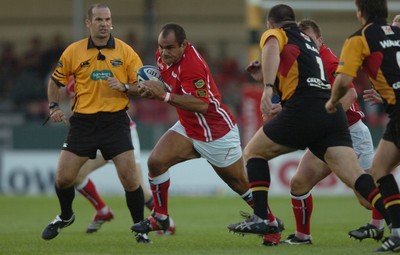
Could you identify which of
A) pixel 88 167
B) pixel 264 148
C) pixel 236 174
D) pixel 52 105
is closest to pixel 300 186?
pixel 236 174

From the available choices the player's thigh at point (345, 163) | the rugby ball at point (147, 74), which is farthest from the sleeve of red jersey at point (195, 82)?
the player's thigh at point (345, 163)

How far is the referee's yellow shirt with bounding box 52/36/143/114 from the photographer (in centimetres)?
1099

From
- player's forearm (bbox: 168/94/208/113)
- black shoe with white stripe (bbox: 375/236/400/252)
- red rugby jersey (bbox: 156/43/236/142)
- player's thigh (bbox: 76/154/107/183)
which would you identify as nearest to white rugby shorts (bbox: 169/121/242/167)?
red rugby jersey (bbox: 156/43/236/142)

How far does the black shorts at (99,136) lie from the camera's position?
431 inches

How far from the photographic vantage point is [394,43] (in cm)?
923

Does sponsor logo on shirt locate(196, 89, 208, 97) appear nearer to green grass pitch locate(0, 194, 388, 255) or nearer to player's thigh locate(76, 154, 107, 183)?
green grass pitch locate(0, 194, 388, 255)

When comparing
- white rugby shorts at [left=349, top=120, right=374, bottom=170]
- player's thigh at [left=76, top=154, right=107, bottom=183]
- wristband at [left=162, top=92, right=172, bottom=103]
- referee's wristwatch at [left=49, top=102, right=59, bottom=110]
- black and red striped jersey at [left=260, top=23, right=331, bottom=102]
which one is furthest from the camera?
player's thigh at [left=76, top=154, right=107, bottom=183]

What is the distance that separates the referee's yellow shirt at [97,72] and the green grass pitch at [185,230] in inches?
62.0

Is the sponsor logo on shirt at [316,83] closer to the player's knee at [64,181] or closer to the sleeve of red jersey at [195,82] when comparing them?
the sleeve of red jersey at [195,82]

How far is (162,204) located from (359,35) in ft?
Result: 10.8

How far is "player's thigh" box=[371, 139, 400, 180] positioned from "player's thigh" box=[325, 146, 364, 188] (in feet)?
0.83

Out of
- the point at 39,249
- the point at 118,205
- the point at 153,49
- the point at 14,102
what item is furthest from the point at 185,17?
the point at 39,249

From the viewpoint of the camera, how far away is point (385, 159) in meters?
9.40

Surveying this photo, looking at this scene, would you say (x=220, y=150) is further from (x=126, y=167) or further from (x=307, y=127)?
(x=307, y=127)
